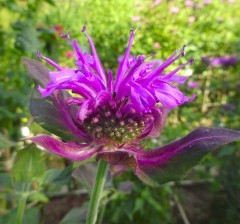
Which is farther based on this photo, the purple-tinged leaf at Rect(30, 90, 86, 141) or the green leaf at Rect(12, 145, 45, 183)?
the green leaf at Rect(12, 145, 45, 183)

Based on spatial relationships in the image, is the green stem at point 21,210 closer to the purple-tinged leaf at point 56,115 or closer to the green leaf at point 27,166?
the green leaf at point 27,166

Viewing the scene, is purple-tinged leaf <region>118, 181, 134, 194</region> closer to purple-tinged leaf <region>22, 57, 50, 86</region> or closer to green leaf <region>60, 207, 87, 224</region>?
green leaf <region>60, 207, 87, 224</region>

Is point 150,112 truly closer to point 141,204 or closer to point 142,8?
point 141,204

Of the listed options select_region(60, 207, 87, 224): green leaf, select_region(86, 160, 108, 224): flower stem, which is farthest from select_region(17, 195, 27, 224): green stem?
select_region(86, 160, 108, 224): flower stem

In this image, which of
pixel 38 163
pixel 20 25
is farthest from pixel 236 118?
pixel 38 163

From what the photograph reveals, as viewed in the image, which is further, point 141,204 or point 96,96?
point 141,204

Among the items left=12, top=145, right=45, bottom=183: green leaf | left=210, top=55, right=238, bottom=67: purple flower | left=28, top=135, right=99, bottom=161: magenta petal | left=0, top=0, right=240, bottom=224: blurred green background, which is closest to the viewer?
A: left=28, top=135, right=99, bottom=161: magenta petal

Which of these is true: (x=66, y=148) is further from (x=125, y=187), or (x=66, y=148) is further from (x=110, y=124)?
(x=125, y=187)
